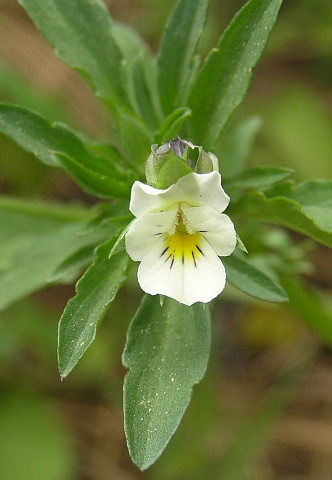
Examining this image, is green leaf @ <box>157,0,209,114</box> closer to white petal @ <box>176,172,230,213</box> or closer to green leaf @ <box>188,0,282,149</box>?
green leaf @ <box>188,0,282,149</box>

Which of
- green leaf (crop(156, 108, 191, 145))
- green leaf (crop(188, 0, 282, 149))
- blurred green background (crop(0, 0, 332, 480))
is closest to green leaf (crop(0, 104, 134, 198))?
green leaf (crop(156, 108, 191, 145))

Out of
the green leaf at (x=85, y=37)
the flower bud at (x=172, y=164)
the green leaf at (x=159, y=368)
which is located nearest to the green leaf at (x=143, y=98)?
the green leaf at (x=85, y=37)

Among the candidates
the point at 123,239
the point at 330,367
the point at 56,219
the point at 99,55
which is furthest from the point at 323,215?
the point at 330,367

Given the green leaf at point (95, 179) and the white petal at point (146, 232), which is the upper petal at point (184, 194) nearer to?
the white petal at point (146, 232)

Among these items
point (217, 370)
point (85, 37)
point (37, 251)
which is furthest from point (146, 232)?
point (217, 370)

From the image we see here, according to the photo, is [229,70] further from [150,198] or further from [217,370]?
[217,370]
